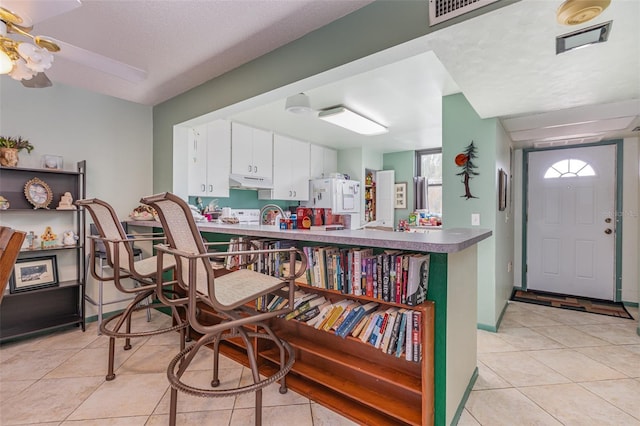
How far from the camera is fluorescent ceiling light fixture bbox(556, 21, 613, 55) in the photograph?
1.47m

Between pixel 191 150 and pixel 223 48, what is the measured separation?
1.47 m

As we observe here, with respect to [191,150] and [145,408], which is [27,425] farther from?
[191,150]

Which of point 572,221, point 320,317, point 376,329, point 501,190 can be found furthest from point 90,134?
point 572,221

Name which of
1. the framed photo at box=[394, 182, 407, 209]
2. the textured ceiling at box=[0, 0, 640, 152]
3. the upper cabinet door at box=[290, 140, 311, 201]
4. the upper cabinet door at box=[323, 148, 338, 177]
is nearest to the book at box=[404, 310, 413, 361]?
the textured ceiling at box=[0, 0, 640, 152]

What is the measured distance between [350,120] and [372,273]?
249 centimetres

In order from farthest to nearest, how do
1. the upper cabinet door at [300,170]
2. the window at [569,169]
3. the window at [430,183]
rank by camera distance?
the window at [430,183] < the upper cabinet door at [300,170] < the window at [569,169]

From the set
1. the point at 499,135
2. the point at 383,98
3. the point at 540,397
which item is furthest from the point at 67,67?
the point at 540,397

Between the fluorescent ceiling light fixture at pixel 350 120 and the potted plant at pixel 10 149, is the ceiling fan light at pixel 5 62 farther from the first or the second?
the fluorescent ceiling light fixture at pixel 350 120

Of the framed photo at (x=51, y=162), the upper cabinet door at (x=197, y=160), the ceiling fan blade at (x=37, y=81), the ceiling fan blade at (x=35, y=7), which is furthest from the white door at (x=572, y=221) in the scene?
the framed photo at (x=51, y=162)

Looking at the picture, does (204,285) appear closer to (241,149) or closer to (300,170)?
(241,149)

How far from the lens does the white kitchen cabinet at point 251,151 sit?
160 inches

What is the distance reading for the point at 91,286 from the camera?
3160mm

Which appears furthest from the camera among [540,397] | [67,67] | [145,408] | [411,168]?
[411,168]

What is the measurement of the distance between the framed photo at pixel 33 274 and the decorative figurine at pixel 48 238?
0.49 feet
